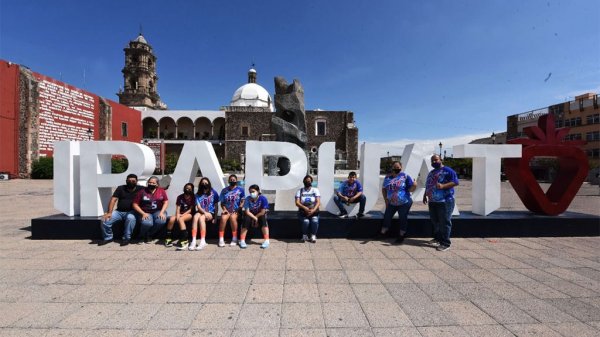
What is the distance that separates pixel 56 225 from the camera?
4668mm

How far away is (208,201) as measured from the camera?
15.0 feet

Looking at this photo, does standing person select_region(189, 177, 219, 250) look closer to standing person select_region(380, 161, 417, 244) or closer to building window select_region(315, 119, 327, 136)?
standing person select_region(380, 161, 417, 244)

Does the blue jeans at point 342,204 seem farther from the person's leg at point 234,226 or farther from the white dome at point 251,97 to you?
the white dome at point 251,97

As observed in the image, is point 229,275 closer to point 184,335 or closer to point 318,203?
point 184,335

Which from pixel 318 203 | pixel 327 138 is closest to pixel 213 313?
pixel 318 203

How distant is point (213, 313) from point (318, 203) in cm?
256

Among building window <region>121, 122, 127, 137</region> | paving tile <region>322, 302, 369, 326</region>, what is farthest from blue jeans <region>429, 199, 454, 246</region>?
building window <region>121, 122, 127, 137</region>

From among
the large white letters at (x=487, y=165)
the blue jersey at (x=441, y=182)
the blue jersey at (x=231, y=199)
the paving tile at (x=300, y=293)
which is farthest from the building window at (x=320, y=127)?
the paving tile at (x=300, y=293)

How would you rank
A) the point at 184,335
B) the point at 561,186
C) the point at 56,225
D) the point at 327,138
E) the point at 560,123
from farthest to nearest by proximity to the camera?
the point at 327,138, the point at 560,123, the point at 561,186, the point at 56,225, the point at 184,335

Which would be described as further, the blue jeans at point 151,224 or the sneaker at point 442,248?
the blue jeans at point 151,224

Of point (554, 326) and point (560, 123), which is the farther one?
point (560, 123)

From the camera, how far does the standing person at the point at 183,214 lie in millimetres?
4344

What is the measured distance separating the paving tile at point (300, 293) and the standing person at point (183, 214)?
6.85 ft

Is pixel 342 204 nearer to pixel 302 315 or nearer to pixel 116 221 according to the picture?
pixel 302 315
